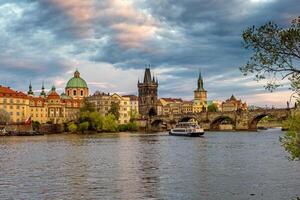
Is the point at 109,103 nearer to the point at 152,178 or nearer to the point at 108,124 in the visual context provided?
the point at 108,124

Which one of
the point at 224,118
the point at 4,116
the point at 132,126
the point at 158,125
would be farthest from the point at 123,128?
the point at 4,116

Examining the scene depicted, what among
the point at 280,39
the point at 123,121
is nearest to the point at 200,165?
the point at 280,39

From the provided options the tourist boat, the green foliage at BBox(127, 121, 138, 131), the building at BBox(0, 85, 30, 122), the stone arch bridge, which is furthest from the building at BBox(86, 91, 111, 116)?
the tourist boat

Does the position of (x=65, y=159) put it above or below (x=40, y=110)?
below

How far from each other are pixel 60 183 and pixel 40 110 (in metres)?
133

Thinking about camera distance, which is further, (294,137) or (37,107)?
(37,107)

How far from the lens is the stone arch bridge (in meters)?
134

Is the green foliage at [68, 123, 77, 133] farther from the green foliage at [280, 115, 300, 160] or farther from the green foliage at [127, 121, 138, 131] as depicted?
the green foliage at [280, 115, 300, 160]

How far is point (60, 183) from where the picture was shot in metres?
30.6

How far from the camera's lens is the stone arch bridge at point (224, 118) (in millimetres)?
133538

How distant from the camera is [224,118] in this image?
160 meters

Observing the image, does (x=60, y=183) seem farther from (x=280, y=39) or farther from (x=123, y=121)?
(x=123, y=121)

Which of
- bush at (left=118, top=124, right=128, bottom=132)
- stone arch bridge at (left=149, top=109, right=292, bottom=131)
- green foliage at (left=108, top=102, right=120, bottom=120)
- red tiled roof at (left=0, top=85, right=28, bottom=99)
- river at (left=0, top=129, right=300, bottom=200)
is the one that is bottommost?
river at (left=0, top=129, right=300, bottom=200)

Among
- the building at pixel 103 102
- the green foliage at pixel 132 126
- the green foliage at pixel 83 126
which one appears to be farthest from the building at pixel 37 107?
the green foliage at pixel 83 126
